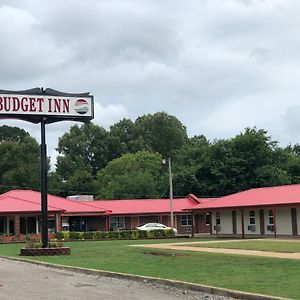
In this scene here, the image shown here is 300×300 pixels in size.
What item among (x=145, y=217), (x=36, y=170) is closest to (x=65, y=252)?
(x=145, y=217)

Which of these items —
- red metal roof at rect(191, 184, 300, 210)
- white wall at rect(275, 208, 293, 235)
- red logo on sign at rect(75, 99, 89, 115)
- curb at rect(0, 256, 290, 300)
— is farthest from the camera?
white wall at rect(275, 208, 293, 235)

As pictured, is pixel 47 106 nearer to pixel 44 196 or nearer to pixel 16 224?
pixel 44 196

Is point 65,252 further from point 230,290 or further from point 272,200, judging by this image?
point 272,200

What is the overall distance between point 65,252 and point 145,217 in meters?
36.5

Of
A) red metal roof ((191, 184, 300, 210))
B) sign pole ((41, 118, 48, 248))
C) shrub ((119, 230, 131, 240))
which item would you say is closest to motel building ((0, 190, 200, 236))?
shrub ((119, 230, 131, 240))

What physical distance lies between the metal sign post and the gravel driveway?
439 inches

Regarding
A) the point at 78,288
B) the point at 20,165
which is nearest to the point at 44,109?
the point at 78,288

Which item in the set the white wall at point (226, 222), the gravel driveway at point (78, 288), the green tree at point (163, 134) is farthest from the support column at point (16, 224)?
the green tree at point (163, 134)

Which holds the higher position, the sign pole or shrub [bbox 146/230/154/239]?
the sign pole

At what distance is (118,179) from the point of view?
86812 mm

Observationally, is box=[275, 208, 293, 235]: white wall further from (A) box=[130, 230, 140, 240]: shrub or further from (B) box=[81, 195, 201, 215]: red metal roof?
(B) box=[81, 195, 201, 215]: red metal roof

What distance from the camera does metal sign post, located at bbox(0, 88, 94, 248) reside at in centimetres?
3050

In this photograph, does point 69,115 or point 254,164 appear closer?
point 69,115

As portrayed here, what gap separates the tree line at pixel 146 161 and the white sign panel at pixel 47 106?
138ft
